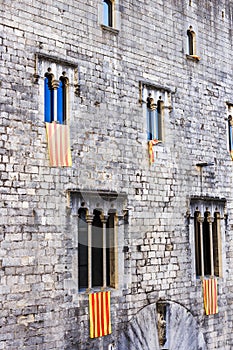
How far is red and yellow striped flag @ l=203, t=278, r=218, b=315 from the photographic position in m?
12.3

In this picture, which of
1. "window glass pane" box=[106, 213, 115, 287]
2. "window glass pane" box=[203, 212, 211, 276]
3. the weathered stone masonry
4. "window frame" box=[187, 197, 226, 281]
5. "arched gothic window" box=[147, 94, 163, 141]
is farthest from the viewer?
"window glass pane" box=[203, 212, 211, 276]

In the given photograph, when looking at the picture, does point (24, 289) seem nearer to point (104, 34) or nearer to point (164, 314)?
point (164, 314)

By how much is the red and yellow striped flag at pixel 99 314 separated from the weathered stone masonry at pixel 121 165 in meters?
0.15

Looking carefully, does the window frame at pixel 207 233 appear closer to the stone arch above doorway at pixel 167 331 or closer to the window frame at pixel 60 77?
the stone arch above doorway at pixel 167 331

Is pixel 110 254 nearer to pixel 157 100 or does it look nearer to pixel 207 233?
pixel 207 233

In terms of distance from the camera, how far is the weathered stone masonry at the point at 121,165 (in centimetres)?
924

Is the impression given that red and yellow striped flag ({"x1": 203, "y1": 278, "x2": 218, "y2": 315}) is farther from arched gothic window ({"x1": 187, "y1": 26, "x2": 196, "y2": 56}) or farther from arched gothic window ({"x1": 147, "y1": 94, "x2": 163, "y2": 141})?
arched gothic window ({"x1": 187, "y1": 26, "x2": 196, "y2": 56})

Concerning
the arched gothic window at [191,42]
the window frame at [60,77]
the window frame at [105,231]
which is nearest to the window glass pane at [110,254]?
the window frame at [105,231]

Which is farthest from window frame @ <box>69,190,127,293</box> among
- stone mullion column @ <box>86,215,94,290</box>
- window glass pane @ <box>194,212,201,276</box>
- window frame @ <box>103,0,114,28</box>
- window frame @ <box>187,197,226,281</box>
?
window frame @ <box>103,0,114,28</box>

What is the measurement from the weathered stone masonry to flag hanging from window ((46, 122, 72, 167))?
16 cm

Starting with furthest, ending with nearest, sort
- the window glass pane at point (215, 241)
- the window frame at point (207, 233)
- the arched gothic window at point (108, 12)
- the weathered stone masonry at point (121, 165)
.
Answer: the window glass pane at point (215, 241), the window frame at point (207, 233), the arched gothic window at point (108, 12), the weathered stone masonry at point (121, 165)

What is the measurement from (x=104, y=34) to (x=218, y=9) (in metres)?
4.50

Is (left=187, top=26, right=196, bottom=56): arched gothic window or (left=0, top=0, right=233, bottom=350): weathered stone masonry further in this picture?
(left=187, top=26, right=196, bottom=56): arched gothic window

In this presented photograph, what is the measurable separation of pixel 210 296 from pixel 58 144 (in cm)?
538
